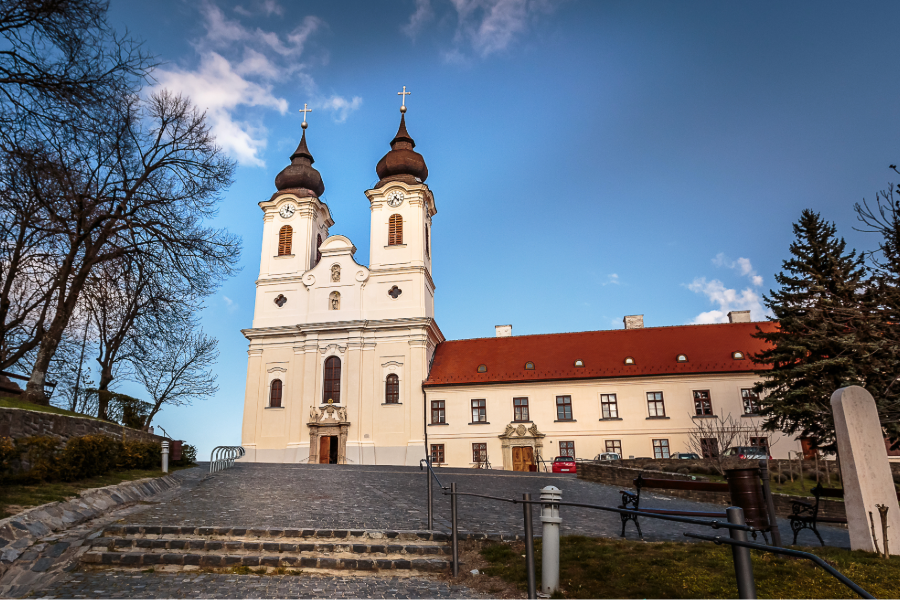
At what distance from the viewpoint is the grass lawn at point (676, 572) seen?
6.46 m

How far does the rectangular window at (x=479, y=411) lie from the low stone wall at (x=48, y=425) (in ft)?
72.1

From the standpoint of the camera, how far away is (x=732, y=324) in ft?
128

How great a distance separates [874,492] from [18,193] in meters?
12.6

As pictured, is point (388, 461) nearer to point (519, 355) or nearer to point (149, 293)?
point (519, 355)

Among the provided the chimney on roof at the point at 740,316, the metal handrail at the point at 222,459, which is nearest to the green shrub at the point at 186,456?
the metal handrail at the point at 222,459

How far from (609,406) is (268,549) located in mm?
29181

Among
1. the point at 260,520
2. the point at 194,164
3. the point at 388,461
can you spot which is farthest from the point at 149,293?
the point at 388,461

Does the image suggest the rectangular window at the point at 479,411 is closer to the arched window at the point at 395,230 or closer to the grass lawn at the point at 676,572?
the arched window at the point at 395,230

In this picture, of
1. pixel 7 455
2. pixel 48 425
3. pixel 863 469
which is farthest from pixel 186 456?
pixel 863 469

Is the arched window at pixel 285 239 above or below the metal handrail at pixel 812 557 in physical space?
above

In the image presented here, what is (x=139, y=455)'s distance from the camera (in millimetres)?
16859

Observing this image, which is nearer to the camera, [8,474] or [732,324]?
[8,474]

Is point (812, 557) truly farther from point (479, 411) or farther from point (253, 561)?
point (479, 411)

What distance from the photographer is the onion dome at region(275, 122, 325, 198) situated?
4469 cm
